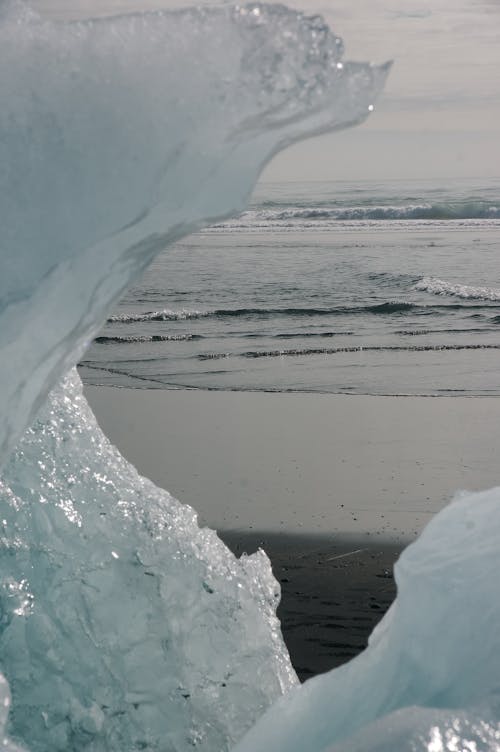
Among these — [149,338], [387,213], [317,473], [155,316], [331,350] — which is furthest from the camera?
[387,213]

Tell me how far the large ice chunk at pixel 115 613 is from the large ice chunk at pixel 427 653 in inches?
25.7

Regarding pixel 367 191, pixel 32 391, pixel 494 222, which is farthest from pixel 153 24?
pixel 367 191

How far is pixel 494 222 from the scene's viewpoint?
2517cm

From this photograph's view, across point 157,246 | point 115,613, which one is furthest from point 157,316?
point 157,246

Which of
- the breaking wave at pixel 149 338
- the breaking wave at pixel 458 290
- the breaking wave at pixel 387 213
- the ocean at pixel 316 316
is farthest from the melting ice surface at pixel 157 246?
the breaking wave at pixel 387 213

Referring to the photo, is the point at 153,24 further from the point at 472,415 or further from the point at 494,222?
the point at 494,222

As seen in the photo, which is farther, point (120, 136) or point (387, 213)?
point (387, 213)

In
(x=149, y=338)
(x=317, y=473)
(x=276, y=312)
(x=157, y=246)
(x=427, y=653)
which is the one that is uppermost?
(x=276, y=312)

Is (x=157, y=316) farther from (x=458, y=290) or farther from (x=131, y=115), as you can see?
(x=131, y=115)

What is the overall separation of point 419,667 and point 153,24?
121 cm

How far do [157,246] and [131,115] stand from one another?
10.2 inches

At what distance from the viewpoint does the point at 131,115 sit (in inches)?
67.9

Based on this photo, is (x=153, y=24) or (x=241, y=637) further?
(x=241, y=637)

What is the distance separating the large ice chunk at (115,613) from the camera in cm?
263
